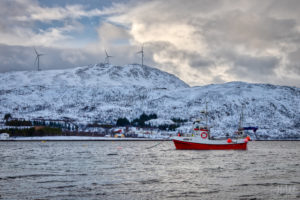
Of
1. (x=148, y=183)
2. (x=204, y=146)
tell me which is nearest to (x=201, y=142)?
(x=204, y=146)

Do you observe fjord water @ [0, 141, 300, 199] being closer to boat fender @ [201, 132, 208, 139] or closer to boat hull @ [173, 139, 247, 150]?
boat fender @ [201, 132, 208, 139]

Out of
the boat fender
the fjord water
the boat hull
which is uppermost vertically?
the boat fender

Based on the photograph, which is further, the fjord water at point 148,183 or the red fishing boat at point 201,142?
the red fishing boat at point 201,142

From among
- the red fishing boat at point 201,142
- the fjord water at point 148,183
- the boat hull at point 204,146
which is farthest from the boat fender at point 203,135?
the fjord water at point 148,183

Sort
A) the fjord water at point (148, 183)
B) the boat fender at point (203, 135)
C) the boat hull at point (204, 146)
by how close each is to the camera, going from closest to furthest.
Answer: the fjord water at point (148, 183)
the boat fender at point (203, 135)
the boat hull at point (204, 146)

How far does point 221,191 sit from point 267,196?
5869 mm

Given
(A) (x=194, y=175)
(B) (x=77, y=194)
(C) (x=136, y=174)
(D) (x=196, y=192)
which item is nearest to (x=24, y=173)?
(C) (x=136, y=174)

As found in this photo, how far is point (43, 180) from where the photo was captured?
58.2 metres

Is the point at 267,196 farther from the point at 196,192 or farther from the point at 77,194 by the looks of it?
the point at 77,194

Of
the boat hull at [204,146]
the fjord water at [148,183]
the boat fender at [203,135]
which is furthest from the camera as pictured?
the boat hull at [204,146]

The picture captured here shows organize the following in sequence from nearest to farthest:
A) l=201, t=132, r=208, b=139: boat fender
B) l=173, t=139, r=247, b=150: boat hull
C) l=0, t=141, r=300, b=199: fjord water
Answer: l=0, t=141, r=300, b=199: fjord water < l=201, t=132, r=208, b=139: boat fender < l=173, t=139, r=247, b=150: boat hull

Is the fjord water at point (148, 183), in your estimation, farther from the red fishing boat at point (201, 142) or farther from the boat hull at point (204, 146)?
the boat hull at point (204, 146)

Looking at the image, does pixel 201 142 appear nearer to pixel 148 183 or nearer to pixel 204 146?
pixel 204 146

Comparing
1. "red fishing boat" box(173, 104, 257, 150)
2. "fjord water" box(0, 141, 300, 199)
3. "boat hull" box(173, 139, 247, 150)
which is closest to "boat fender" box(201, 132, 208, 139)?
"red fishing boat" box(173, 104, 257, 150)
